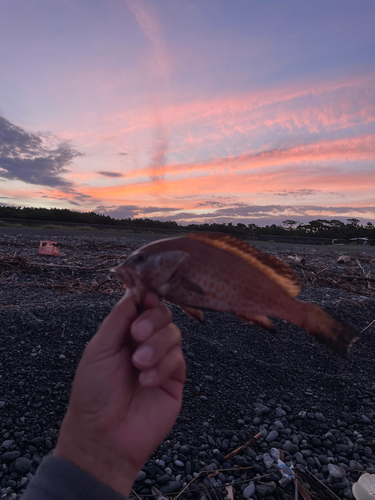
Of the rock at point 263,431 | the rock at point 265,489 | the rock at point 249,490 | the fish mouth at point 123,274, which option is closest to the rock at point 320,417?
the rock at point 263,431

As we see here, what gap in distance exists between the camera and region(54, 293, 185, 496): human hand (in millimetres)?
1768

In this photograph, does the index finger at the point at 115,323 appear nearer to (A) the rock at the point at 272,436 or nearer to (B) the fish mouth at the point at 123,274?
(B) the fish mouth at the point at 123,274

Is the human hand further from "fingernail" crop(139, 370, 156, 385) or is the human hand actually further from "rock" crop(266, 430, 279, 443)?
"rock" crop(266, 430, 279, 443)

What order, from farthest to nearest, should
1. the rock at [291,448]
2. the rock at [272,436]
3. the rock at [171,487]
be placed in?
the rock at [272,436]
the rock at [291,448]
the rock at [171,487]

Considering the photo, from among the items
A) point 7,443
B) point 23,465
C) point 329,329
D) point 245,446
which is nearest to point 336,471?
point 245,446

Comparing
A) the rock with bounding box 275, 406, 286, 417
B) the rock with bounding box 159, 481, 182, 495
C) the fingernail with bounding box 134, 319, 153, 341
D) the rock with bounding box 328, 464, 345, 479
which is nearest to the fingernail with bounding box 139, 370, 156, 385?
the fingernail with bounding box 134, 319, 153, 341

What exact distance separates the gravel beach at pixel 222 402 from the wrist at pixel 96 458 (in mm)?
1064

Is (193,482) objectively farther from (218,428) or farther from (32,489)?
(32,489)

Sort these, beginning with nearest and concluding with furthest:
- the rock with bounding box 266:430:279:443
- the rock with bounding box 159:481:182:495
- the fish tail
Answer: the fish tail
the rock with bounding box 159:481:182:495
the rock with bounding box 266:430:279:443

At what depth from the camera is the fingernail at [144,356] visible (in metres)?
1.74

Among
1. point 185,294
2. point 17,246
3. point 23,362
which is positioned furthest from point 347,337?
point 17,246

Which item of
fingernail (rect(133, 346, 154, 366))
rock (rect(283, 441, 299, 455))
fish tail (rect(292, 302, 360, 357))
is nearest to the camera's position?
fish tail (rect(292, 302, 360, 357))

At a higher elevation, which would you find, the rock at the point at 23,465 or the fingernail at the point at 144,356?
the fingernail at the point at 144,356

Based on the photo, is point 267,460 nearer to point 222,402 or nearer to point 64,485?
point 222,402
